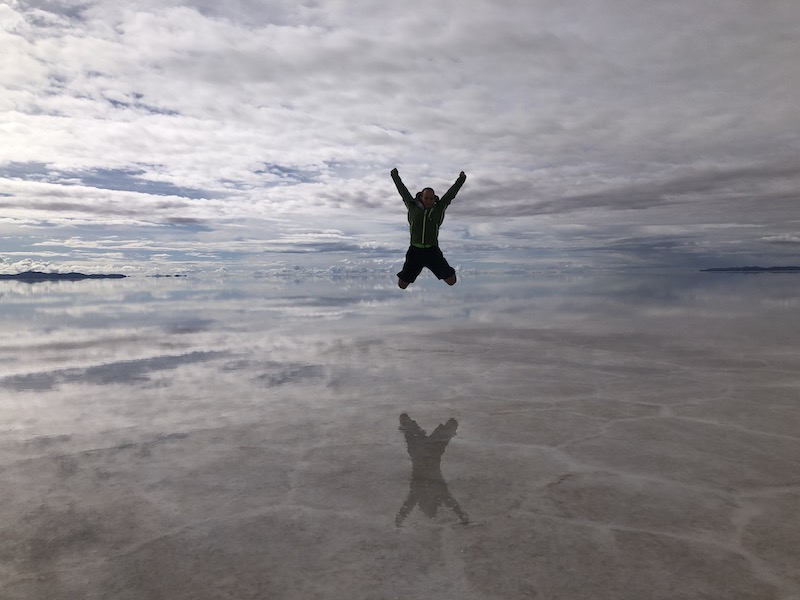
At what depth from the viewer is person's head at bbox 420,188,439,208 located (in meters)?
7.22

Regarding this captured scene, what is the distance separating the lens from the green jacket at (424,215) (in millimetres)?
7426

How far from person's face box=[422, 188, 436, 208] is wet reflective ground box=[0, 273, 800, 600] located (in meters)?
2.51

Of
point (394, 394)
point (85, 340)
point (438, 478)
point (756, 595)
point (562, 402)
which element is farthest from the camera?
point (85, 340)

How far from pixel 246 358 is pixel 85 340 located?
225 inches

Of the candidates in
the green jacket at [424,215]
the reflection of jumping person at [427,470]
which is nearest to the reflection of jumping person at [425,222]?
the green jacket at [424,215]

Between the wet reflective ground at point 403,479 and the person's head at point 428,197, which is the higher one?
the person's head at point 428,197

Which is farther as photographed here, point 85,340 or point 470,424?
point 85,340

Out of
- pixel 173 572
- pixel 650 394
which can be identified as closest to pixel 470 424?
pixel 650 394

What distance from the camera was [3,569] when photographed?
10.3 feet

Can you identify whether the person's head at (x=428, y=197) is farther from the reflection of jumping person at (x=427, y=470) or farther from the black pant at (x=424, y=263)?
the reflection of jumping person at (x=427, y=470)

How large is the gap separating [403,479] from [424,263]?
13.4 ft

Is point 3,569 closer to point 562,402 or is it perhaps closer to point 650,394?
point 562,402

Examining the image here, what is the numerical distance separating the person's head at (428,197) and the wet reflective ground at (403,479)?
8.24ft

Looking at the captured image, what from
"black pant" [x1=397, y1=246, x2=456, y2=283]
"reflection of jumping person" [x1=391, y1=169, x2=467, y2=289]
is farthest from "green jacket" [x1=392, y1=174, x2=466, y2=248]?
"black pant" [x1=397, y1=246, x2=456, y2=283]
